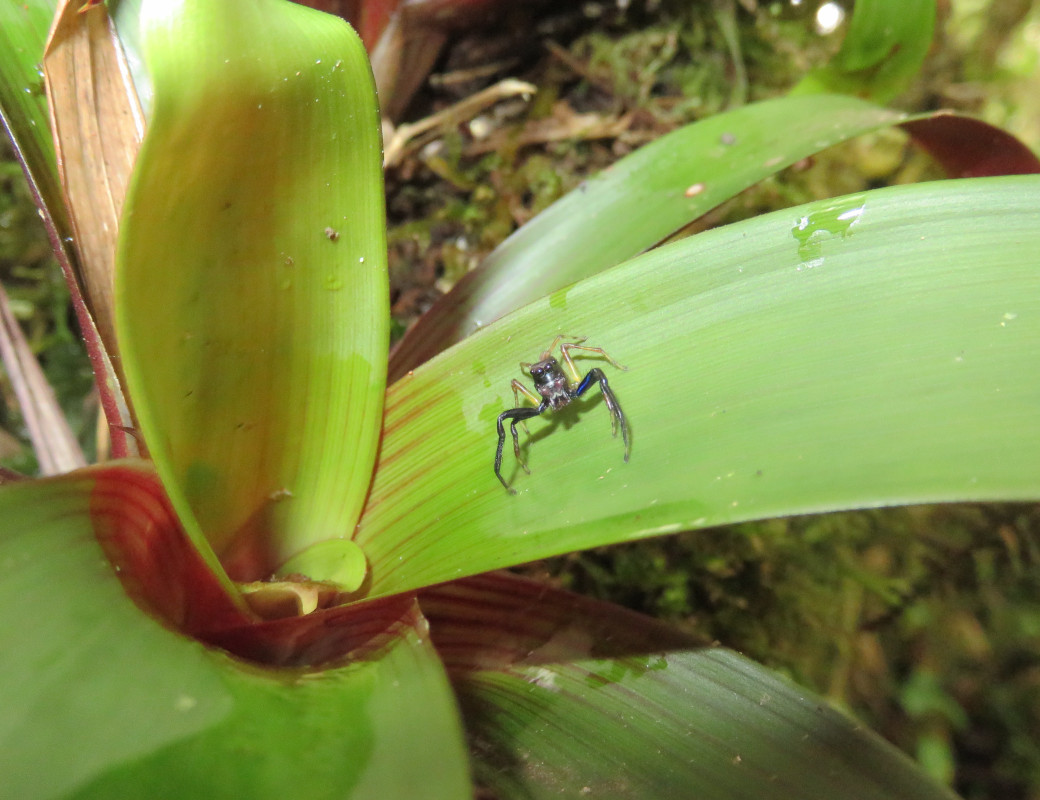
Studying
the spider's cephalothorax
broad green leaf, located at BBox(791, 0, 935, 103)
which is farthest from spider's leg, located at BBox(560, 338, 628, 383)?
broad green leaf, located at BBox(791, 0, 935, 103)

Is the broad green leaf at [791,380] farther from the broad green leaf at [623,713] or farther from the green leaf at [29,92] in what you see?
the green leaf at [29,92]

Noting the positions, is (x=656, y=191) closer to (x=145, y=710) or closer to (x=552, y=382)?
(x=552, y=382)

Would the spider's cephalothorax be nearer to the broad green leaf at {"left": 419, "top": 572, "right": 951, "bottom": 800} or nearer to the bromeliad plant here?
the bromeliad plant

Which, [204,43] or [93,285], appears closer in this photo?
[204,43]

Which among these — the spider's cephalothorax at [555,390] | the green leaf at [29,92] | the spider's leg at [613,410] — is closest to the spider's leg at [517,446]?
the spider's cephalothorax at [555,390]

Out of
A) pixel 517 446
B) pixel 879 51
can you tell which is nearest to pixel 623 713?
pixel 517 446

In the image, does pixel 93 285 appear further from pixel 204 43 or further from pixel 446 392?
pixel 446 392

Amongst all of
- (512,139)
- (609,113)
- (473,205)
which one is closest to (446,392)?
(473,205)
